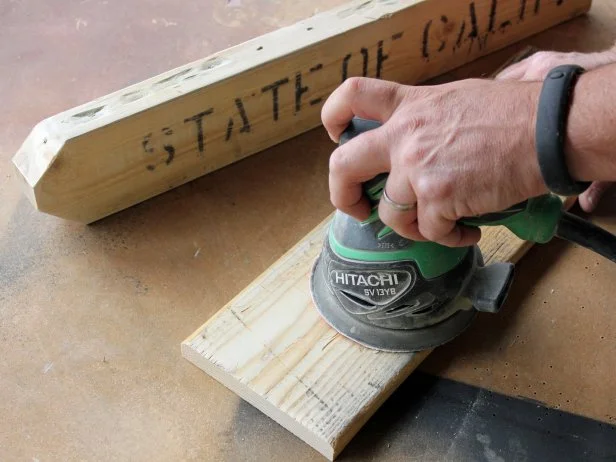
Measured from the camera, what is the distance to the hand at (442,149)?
91 centimetres

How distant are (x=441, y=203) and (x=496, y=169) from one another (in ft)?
0.29

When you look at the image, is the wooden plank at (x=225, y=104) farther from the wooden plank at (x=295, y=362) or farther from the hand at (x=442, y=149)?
the hand at (x=442, y=149)

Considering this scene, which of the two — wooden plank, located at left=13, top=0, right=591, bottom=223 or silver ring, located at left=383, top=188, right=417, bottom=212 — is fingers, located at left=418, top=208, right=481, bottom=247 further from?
wooden plank, located at left=13, top=0, right=591, bottom=223

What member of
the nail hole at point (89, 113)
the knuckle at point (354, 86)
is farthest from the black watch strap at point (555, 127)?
the nail hole at point (89, 113)

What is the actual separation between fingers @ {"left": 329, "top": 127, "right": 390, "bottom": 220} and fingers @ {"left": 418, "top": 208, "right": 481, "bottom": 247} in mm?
93

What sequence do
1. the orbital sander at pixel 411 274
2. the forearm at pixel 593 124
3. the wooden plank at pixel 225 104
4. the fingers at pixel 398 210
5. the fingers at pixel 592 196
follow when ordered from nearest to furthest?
1. the forearm at pixel 593 124
2. the fingers at pixel 398 210
3. the orbital sander at pixel 411 274
4. the wooden plank at pixel 225 104
5. the fingers at pixel 592 196

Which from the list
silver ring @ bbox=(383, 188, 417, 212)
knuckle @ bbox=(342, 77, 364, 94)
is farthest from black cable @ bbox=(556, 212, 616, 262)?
knuckle @ bbox=(342, 77, 364, 94)

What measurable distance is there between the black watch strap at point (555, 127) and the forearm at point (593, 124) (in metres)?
0.01

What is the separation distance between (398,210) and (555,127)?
0.83ft

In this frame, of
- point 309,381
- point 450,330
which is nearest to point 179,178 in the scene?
point 309,381

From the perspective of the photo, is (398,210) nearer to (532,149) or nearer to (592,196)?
(532,149)

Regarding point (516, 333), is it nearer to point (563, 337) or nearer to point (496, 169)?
point (563, 337)

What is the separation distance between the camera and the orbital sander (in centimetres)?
111

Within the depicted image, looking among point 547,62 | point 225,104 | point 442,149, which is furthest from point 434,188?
point 225,104
